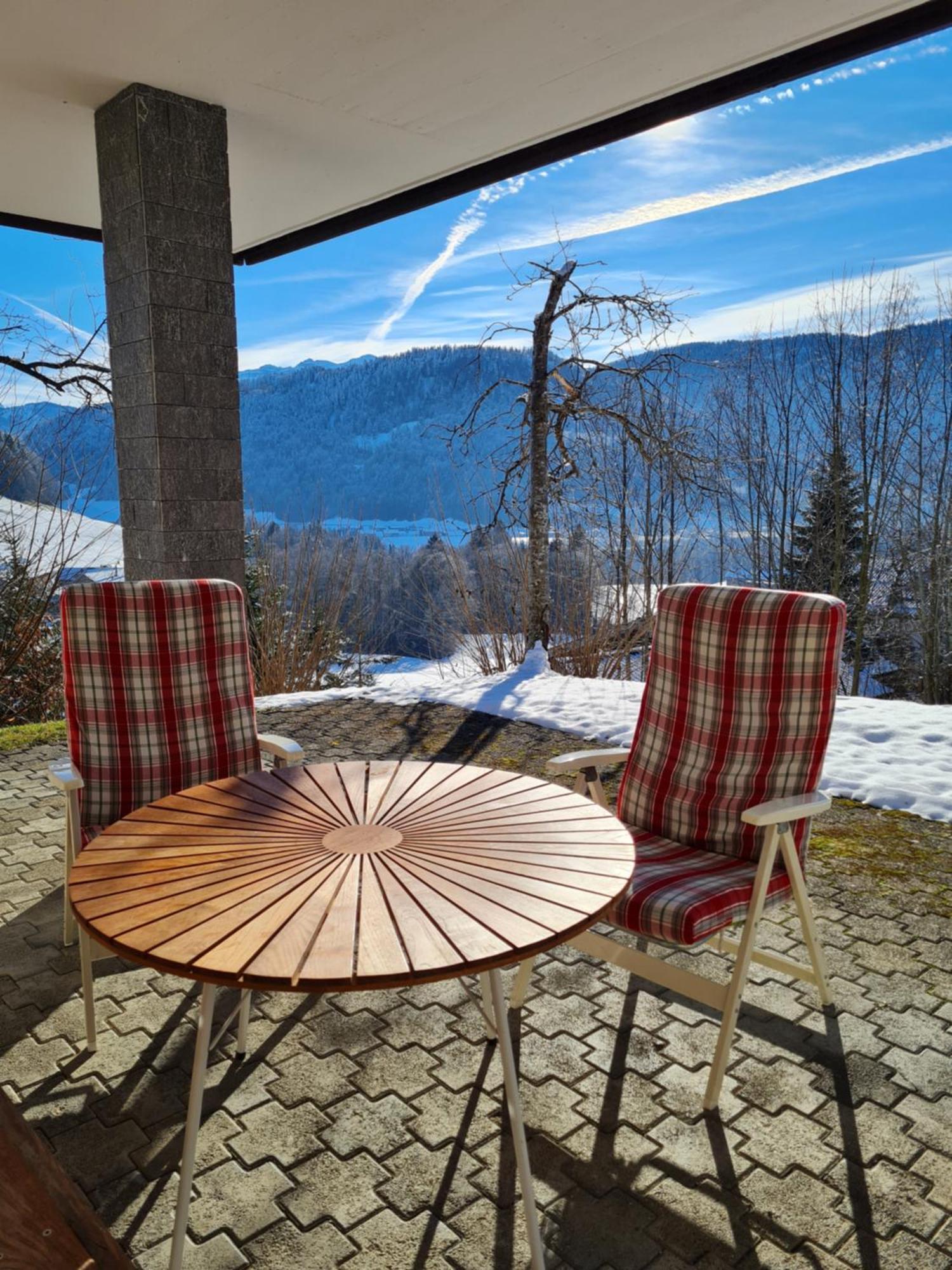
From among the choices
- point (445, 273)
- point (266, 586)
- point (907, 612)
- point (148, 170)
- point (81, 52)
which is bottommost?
point (907, 612)

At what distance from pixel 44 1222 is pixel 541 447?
25.6 ft

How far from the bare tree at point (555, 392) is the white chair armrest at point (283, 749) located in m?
5.59

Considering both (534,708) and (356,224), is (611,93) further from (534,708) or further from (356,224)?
(534,708)

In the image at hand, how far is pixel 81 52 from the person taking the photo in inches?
144

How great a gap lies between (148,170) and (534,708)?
11.8ft

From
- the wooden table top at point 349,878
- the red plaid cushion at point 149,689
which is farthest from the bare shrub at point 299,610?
the wooden table top at point 349,878

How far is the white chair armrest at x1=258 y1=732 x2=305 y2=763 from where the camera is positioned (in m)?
2.50

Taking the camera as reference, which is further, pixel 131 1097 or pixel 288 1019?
pixel 288 1019

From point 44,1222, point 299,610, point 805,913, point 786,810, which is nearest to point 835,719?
point 805,913

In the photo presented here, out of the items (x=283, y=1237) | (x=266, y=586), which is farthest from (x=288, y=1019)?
(x=266, y=586)

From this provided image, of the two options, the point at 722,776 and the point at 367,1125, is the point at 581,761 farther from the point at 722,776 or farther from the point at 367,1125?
the point at 367,1125

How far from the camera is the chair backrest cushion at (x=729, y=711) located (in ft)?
7.50

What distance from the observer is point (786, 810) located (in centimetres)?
201

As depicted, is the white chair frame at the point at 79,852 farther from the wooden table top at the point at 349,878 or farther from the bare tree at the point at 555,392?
the bare tree at the point at 555,392
